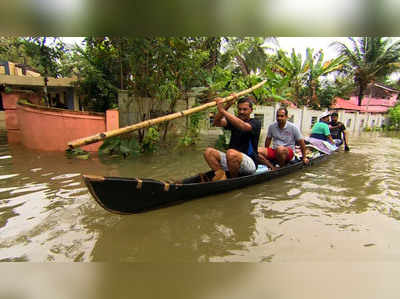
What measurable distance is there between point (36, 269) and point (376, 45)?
25151 millimetres

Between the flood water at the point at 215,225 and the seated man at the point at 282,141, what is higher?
the seated man at the point at 282,141

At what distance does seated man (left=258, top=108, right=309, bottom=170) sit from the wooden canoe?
1.31 m

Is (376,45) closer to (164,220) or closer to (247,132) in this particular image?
(247,132)

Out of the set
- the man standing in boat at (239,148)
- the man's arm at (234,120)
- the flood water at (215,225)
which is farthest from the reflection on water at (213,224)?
the man's arm at (234,120)

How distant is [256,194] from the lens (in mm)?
3910

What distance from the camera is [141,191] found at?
2.69 m

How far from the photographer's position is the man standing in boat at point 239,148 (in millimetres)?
3486

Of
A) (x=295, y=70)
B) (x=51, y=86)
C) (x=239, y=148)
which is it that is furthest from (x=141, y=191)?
(x=295, y=70)

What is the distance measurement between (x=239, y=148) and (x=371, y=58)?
22.4 meters

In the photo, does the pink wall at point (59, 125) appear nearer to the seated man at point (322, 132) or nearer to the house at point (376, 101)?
the seated man at point (322, 132)

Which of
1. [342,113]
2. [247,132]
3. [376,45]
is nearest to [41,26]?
[247,132]

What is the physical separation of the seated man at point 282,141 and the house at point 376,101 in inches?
782

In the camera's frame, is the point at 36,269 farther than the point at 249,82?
No

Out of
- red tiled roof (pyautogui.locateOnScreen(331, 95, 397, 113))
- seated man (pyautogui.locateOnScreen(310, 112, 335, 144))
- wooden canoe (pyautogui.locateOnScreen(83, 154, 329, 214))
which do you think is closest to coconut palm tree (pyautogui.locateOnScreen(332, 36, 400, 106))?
red tiled roof (pyautogui.locateOnScreen(331, 95, 397, 113))
